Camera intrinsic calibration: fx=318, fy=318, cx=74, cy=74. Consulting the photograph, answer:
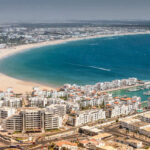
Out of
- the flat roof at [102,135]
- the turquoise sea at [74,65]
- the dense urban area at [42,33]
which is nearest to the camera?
the flat roof at [102,135]

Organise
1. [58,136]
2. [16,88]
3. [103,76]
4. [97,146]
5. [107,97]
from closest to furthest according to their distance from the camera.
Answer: [97,146], [58,136], [107,97], [16,88], [103,76]

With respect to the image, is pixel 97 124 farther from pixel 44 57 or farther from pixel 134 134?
pixel 44 57

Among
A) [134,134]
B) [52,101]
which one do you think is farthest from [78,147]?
[52,101]

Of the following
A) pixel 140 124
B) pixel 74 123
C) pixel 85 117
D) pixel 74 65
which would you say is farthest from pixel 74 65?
pixel 140 124

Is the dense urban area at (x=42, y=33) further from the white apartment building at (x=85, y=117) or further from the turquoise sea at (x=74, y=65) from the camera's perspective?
the white apartment building at (x=85, y=117)

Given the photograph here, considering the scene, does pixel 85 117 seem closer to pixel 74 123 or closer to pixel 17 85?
pixel 74 123

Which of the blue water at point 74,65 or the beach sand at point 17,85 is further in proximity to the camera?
the blue water at point 74,65

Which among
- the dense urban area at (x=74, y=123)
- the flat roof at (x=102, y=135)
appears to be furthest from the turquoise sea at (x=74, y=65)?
the flat roof at (x=102, y=135)

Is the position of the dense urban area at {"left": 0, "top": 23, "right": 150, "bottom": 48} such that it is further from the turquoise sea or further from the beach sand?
the beach sand
